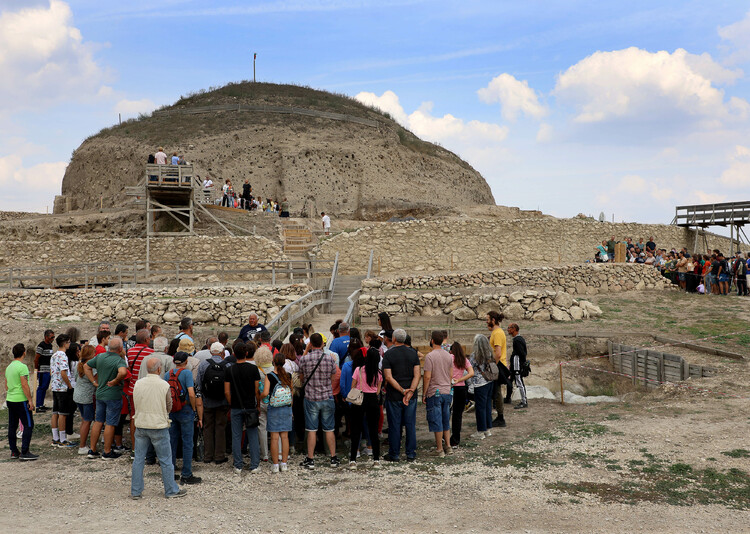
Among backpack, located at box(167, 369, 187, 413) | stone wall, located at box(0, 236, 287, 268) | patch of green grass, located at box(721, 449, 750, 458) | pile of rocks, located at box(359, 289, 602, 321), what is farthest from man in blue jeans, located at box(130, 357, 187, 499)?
stone wall, located at box(0, 236, 287, 268)

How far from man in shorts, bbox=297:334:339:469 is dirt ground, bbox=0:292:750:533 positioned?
438 mm

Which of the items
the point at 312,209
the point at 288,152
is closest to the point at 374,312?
the point at 312,209

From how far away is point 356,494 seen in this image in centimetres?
681

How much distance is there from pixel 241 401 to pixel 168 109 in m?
42.8

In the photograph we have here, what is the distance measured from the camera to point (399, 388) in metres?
7.77

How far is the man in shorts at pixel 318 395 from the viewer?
25.7 ft

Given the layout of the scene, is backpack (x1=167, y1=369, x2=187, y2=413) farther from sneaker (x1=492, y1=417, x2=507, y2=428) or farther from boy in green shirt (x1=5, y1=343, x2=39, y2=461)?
sneaker (x1=492, y1=417, x2=507, y2=428)

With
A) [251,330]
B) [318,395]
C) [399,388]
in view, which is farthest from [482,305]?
[318,395]

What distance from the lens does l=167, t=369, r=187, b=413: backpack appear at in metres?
7.27

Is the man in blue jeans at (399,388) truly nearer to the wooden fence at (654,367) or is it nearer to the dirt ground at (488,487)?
the dirt ground at (488,487)

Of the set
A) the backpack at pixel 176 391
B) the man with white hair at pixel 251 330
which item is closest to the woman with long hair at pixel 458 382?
the man with white hair at pixel 251 330

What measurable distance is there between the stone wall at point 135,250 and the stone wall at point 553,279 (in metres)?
7.17

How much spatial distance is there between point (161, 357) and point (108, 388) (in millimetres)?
1013

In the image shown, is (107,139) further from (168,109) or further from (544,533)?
A: (544,533)
